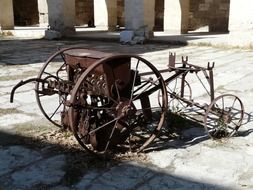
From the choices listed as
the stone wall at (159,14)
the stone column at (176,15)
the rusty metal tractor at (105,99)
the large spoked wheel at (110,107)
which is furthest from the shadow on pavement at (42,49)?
the large spoked wheel at (110,107)

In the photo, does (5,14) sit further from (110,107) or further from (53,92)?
(110,107)

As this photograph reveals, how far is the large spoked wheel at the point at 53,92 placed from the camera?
378 centimetres

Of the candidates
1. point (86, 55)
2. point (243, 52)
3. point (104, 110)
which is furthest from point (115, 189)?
point (243, 52)

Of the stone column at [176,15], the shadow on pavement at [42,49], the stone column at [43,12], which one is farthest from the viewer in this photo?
the stone column at [43,12]

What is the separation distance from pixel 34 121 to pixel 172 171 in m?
2.00

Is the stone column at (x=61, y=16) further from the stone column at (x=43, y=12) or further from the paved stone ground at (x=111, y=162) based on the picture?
the paved stone ground at (x=111, y=162)

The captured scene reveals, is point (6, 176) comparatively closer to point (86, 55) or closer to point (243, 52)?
point (86, 55)

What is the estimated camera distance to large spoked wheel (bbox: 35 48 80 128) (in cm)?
378

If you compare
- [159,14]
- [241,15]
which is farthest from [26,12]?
[241,15]

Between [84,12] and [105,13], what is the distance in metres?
3.71

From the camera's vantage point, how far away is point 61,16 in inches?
551

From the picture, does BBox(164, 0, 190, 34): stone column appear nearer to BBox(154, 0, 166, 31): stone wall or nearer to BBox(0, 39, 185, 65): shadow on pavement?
BBox(0, 39, 185, 65): shadow on pavement

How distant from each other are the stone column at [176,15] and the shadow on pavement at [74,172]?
1083cm

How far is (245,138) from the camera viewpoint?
4.13 m
